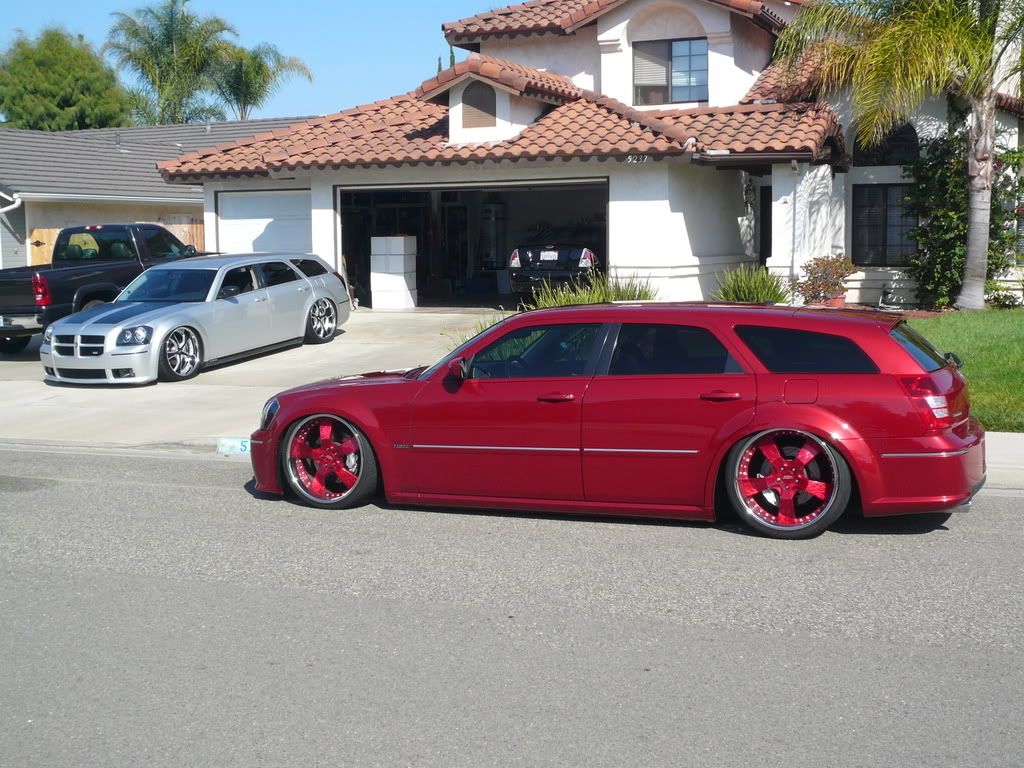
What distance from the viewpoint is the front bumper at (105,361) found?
15.2m

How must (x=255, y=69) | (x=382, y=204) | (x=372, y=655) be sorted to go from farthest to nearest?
(x=255, y=69) < (x=382, y=204) < (x=372, y=655)

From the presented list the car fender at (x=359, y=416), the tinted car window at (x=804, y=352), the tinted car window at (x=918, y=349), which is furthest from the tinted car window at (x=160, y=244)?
the tinted car window at (x=918, y=349)

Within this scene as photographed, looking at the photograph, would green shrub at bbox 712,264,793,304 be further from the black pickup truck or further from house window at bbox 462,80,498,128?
the black pickup truck

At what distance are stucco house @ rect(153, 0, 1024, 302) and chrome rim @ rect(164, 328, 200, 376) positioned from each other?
20.7 feet

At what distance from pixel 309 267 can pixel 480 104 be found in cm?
474

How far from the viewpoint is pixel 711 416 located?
746 cm

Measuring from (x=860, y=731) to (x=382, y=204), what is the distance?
22.4m

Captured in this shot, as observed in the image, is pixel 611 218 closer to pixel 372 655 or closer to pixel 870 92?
pixel 870 92

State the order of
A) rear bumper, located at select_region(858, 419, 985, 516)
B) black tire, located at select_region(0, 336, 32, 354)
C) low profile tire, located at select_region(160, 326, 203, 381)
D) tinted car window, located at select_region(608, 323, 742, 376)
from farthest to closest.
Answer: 1. black tire, located at select_region(0, 336, 32, 354)
2. low profile tire, located at select_region(160, 326, 203, 381)
3. tinted car window, located at select_region(608, 323, 742, 376)
4. rear bumper, located at select_region(858, 419, 985, 516)

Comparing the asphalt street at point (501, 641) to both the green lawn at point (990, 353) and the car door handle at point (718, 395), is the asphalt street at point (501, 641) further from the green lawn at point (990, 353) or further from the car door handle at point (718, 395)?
the green lawn at point (990, 353)

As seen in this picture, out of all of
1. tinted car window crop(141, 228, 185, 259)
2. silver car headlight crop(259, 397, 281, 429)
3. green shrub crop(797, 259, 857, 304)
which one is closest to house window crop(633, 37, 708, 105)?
green shrub crop(797, 259, 857, 304)

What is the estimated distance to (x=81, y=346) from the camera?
1528cm

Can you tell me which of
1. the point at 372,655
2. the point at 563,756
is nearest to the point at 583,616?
the point at 372,655

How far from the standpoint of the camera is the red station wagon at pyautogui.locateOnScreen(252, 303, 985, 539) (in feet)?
23.8
